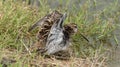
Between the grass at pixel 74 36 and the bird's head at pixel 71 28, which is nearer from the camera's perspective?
the grass at pixel 74 36

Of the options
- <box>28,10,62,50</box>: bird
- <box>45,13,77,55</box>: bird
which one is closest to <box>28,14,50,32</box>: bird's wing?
<box>28,10,62,50</box>: bird

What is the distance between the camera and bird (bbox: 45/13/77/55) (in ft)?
12.0

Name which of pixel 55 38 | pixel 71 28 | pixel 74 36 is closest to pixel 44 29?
pixel 55 38

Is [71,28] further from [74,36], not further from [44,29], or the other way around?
[74,36]

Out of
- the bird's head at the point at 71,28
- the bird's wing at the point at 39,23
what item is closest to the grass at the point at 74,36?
the bird's wing at the point at 39,23

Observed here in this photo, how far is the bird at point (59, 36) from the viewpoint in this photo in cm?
367

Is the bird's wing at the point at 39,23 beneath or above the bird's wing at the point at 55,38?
above

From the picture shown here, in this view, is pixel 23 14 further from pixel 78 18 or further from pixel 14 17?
pixel 78 18

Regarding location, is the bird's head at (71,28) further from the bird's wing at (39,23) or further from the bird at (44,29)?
the bird's wing at (39,23)

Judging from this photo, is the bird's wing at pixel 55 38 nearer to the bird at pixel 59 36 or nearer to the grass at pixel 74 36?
the bird at pixel 59 36

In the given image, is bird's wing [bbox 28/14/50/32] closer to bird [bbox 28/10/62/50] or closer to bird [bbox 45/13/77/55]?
bird [bbox 28/10/62/50]

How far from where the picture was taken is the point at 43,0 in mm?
4676

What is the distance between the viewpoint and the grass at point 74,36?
11.9 ft

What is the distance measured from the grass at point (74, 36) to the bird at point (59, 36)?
0.12 meters
